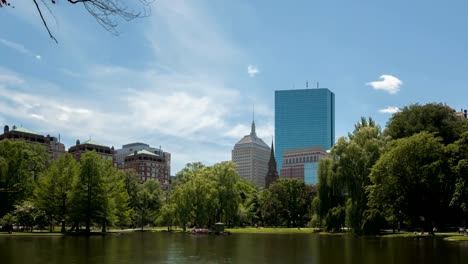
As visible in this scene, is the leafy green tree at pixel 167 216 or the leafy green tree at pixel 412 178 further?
the leafy green tree at pixel 167 216

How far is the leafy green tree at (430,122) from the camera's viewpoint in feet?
208

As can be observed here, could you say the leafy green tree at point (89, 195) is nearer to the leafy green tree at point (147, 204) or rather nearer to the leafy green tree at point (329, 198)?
the leafy green tree at point (329, 198)

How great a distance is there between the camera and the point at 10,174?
77.6m

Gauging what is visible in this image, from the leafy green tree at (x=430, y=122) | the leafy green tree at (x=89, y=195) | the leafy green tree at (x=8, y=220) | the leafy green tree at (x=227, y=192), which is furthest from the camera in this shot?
the leafy green tree at (x=227, y=192)

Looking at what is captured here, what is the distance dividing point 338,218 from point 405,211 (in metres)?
12.2

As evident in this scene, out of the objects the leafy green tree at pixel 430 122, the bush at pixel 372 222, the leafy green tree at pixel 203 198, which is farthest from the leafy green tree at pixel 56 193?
the leafy green tree at pixel 430 122

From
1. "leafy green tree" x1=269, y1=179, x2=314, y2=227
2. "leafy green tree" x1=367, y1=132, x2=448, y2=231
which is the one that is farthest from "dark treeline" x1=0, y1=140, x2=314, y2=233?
"leafy green tree" x1=367, y1=132, x2=448, y2=231

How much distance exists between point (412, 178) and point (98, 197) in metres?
48.0

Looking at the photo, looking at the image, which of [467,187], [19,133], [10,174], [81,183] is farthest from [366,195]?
[19,133]

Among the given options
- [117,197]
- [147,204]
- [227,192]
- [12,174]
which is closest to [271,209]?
[227,192]

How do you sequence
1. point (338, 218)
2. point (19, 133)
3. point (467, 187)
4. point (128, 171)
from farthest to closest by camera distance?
point (19, 133) < point (128, 171) < point (338, 218) < point (467, 187)

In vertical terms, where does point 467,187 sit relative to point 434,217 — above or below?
above

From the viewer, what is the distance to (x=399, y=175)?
55.3m

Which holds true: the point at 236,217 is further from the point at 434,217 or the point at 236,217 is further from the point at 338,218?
the point at 434,217
